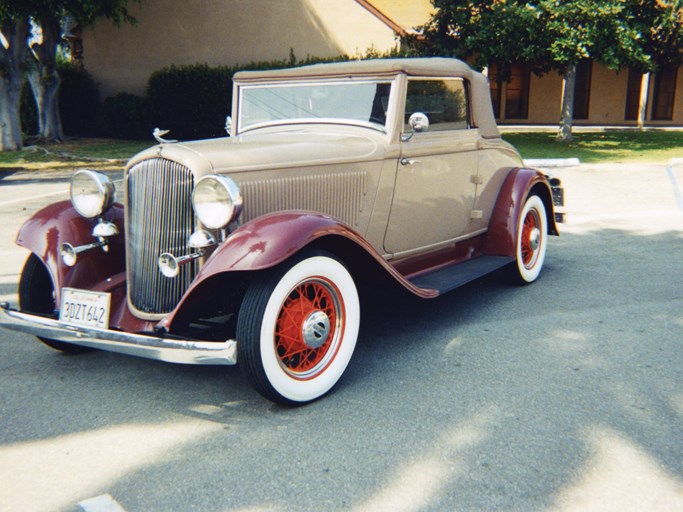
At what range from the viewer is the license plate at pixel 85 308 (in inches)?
129

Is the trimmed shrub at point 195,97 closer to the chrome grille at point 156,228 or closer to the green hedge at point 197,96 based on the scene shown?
the green hedge at point 197,96

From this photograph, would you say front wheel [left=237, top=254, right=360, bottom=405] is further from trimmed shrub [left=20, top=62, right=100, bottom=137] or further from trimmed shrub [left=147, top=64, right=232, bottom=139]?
trimmed shrub [left=20, top=62, right=100, bottom=137]

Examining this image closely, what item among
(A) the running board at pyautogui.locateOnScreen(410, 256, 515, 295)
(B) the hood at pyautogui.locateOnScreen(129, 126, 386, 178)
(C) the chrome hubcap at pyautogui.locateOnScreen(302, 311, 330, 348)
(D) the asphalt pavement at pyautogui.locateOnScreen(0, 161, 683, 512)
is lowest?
(D) the asphalt pavement at pyautogui.locateOnScreen(0, 161, 683, 512)

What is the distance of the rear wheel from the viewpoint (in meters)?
3.76

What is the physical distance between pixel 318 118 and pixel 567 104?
48.7 feet

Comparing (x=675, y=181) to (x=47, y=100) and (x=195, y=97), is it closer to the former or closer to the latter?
(x=195, y=97)

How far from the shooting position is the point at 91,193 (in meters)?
3.71

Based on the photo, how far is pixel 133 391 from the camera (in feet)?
11.1

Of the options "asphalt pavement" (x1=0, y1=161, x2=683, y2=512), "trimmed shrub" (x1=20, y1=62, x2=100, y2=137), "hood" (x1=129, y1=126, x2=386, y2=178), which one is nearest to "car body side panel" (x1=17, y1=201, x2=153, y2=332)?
"asphalt pavement" (x1=0, y1=161, x2=683, y2=512)

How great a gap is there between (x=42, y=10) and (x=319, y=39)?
7900 millimetres

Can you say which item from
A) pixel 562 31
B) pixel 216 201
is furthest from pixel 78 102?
pixel 216 201

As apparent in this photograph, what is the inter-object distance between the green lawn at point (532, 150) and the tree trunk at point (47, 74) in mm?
846

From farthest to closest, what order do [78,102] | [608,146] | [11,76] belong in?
[78,102] < [608,146] < [11,76]

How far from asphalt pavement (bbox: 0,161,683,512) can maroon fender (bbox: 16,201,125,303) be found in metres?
0.50
